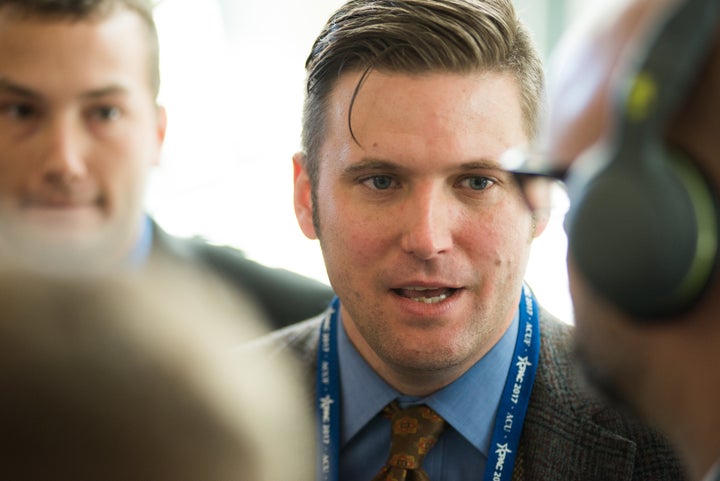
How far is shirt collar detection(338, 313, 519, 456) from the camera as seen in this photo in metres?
1.41

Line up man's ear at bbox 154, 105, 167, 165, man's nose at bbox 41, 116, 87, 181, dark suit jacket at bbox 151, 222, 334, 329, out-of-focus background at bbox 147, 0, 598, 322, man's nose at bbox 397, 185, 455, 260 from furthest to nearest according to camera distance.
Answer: out-of-focus background at bbox 147, 0, 598, 322 < dark suit jacket at bbox 151, 222, 334, 329 < man's ear at bbox 154, 105, 167, 165 < man's nose at bbox 397, 185, 455, 260 < man's nose at bbox 41, 116, 87, 181

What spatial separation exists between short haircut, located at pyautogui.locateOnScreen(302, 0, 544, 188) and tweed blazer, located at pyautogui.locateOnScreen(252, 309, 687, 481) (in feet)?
1.43

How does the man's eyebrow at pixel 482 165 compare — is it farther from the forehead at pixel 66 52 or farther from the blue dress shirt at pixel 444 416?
the forehead at pixel 66 52

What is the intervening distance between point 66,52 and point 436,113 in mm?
559

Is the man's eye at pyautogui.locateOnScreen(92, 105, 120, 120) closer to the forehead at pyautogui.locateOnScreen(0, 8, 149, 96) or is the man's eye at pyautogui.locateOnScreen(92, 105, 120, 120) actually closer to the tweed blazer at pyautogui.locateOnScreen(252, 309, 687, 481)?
the forehead at pyautogui.locateOnScreen(0, 8, 149, 96)

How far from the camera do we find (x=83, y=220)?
123 centimetres

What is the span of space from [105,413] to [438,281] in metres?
0.64

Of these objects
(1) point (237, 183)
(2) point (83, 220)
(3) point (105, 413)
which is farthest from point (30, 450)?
(1) point (237, 183)

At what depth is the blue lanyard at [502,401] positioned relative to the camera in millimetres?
1362

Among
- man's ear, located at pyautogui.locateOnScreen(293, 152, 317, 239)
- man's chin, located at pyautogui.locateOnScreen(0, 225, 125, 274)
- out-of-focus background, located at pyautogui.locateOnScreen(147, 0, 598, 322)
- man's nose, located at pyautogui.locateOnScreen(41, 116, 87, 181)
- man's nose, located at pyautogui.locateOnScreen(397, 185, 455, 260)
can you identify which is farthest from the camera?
out-of-focus background, located at pyautogui.locateOnScreen(147, 0, 598, 322)

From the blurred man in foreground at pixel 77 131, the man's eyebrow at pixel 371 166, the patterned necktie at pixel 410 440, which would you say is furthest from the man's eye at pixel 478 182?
the blurred man in foreground at pixel 77 131

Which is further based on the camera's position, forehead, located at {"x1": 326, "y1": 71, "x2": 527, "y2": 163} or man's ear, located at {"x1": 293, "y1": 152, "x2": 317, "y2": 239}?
man's ear, located at {"x1": 293, "y1": 152, "x2": 317, "y2": 239}

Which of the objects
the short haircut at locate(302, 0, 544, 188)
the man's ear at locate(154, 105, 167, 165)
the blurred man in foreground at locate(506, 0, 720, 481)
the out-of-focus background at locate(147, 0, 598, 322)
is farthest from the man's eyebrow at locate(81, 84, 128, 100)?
the out-of-focus background at locate(147, 0, 598, 322)

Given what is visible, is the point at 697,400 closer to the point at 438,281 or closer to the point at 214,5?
the point at 438,281
